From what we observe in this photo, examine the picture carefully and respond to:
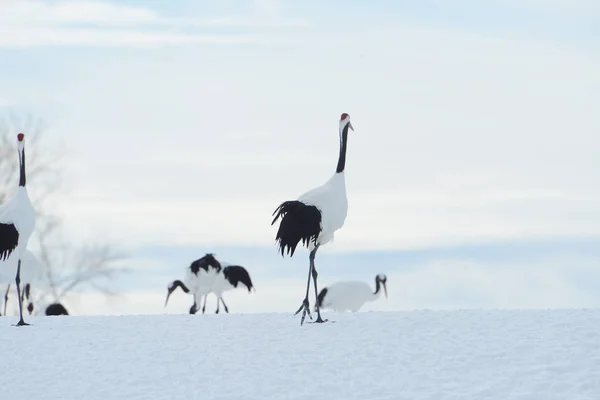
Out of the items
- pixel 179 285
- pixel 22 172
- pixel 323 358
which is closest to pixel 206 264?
pixel 179 285

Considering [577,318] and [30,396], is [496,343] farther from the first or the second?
[30,396]

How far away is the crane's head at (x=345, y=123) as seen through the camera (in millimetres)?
15461

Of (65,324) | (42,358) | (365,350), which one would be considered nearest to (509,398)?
(365,350)

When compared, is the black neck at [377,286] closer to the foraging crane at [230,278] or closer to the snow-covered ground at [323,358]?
the foraging crane at [230,278]

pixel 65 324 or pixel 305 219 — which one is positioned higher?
pixel 305 219

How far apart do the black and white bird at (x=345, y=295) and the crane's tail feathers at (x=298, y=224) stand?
331 inches

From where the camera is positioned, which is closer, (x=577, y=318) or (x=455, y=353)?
(x=455, y=353)

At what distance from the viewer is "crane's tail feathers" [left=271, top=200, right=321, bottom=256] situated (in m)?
14.5

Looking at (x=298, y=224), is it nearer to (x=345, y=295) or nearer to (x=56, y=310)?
(x=345, y=295)

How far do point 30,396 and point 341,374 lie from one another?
3.89 m

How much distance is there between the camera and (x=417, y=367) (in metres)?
12.1

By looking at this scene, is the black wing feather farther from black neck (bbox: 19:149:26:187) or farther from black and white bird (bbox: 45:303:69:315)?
black neck (bbox: 19:149:26:187)

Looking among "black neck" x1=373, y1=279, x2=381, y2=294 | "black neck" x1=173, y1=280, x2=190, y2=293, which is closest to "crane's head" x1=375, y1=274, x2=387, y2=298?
"black neck" x1=373, y1=279, x2=381, y2=294

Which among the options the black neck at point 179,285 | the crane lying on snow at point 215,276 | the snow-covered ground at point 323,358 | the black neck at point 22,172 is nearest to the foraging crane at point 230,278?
the crane lying on snow at point 215,276
